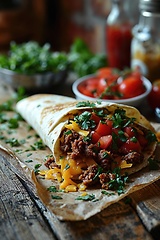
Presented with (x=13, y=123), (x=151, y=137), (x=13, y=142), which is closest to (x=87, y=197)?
(x=151, y=137)

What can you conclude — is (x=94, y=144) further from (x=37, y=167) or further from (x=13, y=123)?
(x=13, y=123)

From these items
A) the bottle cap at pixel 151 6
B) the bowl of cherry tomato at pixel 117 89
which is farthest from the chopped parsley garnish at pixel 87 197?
the bottle cap at pixel 151 6

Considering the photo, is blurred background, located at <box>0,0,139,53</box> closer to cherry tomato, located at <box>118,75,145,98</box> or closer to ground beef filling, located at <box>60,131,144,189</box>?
cherry tomato, located at <box>118,75,145,98</box>

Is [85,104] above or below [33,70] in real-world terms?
above

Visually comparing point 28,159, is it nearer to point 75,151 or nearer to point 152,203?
point 75,151

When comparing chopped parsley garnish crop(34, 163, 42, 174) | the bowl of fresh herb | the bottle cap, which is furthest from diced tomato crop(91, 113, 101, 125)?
the bottle cap

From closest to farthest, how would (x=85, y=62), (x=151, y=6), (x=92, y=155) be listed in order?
1. (x=92, y=155)
2. (x=151, y=6)
3. (x=85, y=62)
